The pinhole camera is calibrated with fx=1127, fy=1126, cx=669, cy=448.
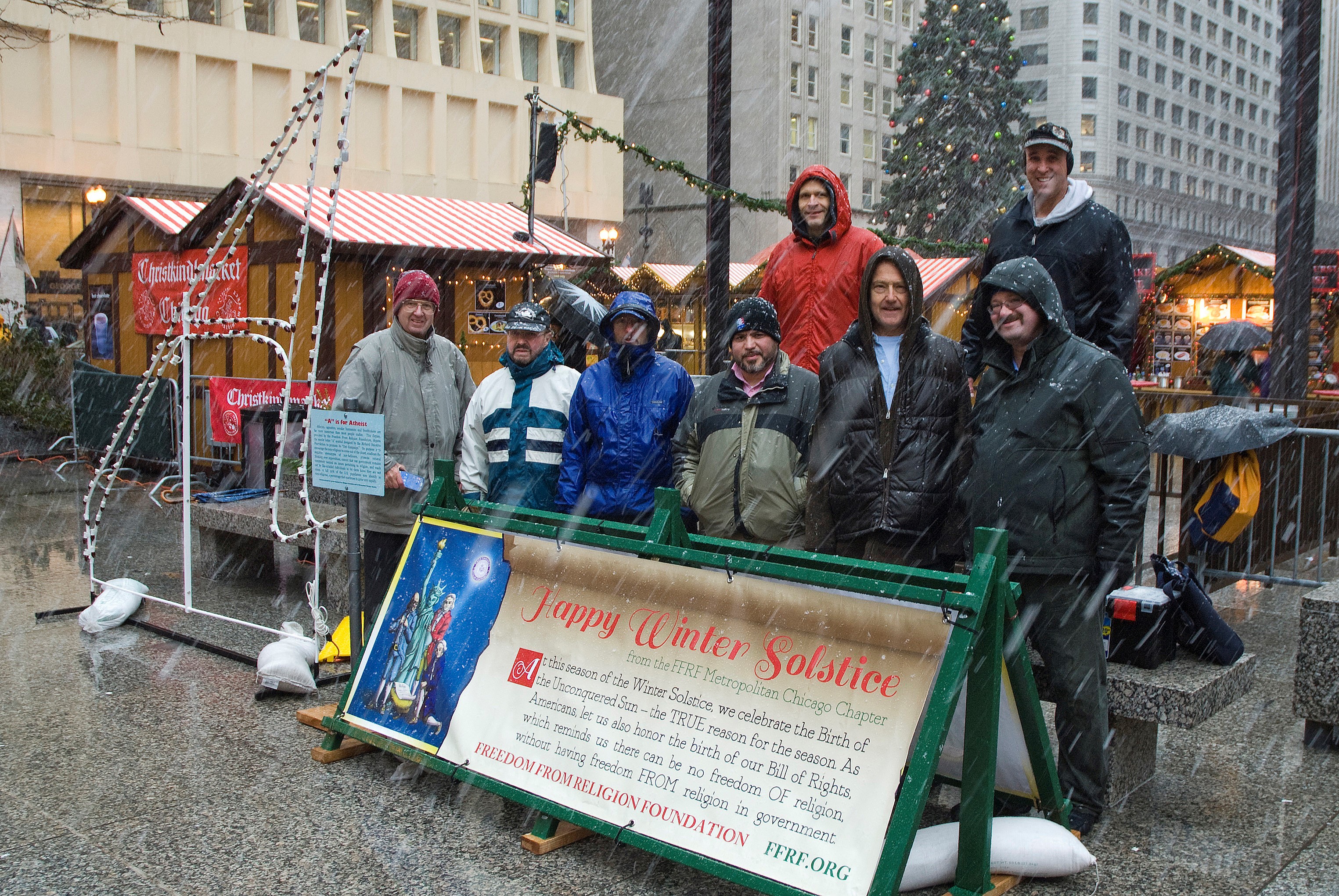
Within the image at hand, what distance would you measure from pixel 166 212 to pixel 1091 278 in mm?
15171

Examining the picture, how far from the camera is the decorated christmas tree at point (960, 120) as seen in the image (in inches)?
1484

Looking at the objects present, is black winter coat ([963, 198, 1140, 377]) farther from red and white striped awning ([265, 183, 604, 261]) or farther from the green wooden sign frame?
red and white striped awning ([265, 183, 604, 261])

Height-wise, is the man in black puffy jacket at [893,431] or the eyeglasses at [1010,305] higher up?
the eyeglasses at [1010,305]

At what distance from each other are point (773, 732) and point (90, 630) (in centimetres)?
546

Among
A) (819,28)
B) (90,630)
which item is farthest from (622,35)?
(90,630)

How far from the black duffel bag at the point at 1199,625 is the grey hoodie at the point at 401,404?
3.55 meters

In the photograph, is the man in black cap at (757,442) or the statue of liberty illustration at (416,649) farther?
the statue of liberty illustration at (416,649)

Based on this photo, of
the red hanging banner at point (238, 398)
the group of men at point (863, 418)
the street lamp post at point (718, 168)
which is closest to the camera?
the group of men at point (863, 418)

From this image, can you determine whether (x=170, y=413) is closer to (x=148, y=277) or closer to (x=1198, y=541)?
(x=148, y=277)

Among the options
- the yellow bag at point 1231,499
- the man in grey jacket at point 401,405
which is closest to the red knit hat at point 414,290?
the man in grey jacket at point 401,405

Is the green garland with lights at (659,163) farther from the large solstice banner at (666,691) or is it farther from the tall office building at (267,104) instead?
the tall office building at (267,104)

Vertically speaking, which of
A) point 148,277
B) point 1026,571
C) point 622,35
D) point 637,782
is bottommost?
point 637,782

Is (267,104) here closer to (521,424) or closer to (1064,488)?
(521,424)

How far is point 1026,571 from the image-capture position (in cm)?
406
